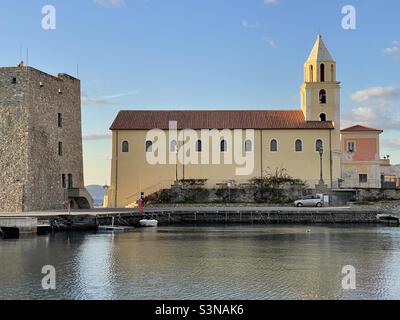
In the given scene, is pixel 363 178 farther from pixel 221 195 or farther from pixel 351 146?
pixel 221 195

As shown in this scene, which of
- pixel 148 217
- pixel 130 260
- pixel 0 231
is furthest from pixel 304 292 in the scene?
pixel 148 217

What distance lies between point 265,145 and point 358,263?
3197 cm

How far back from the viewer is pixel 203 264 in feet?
80.1

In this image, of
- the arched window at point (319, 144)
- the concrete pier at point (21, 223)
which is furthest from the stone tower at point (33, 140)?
the arched window at point (319, 144)

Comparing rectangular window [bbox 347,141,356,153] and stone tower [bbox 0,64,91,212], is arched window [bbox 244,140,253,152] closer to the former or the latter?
rectangular window [bbox 347,141,356,153]

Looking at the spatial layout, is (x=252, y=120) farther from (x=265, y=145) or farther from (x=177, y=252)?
(x=177, y=252)

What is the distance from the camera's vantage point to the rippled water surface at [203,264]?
19.1 metres

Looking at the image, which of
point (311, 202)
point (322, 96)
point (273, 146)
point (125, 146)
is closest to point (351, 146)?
point (322, 96)

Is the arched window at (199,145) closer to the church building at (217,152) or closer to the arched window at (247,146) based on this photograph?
the church building at (217,152)

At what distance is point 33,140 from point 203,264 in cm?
2395

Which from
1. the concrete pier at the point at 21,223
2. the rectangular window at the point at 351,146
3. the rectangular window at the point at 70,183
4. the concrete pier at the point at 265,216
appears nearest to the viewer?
the concrete pier at the point at 21,223

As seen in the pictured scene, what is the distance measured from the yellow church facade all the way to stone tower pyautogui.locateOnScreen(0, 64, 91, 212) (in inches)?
290

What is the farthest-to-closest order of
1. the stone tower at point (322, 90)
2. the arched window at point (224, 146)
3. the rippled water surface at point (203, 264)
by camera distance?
the stone tower at point (322, 90) < the arched window at point (224, 146) < the rippled water surface at point (203, 264)

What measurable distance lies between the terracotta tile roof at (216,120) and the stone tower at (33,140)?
8.72 metres
